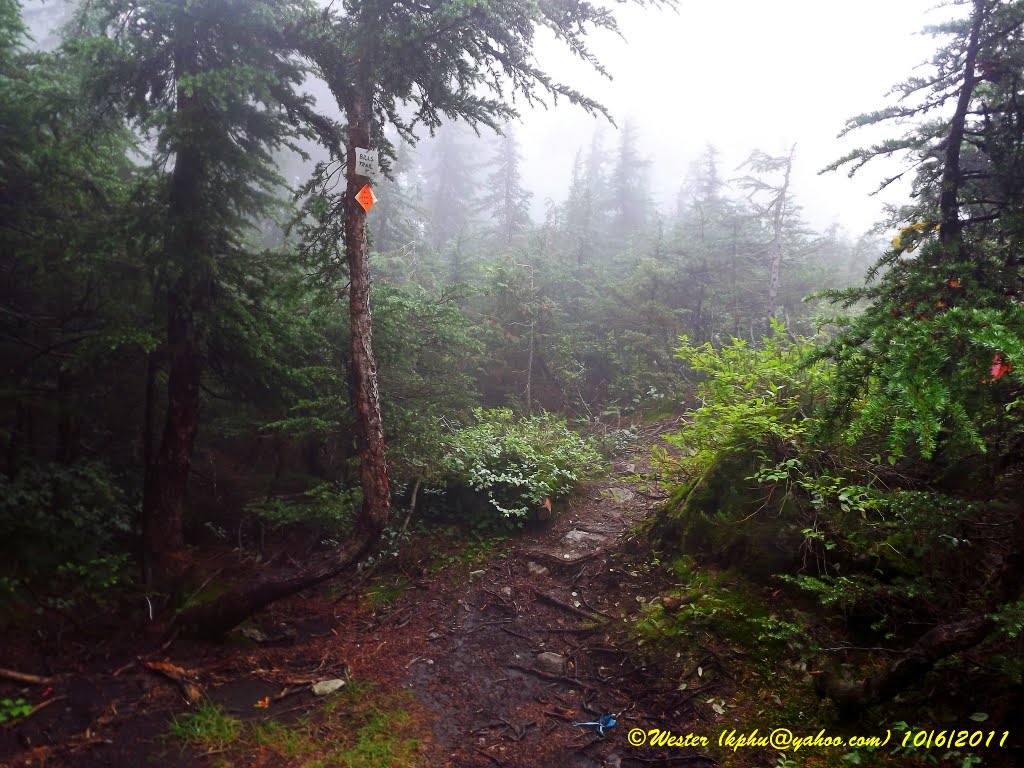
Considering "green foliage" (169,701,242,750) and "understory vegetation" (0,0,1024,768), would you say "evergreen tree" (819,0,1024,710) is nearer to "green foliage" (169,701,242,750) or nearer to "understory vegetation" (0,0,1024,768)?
"understory vegetation" (0,0,1024,768)

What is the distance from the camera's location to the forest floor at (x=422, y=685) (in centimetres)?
464

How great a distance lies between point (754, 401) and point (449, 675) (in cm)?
532

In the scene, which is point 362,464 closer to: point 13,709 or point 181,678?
point 181,678

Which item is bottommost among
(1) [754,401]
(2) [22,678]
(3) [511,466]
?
(2) [22,678]

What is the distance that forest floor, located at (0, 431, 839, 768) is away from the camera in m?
4.64

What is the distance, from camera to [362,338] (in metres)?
6.57

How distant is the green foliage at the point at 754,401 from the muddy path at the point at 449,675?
209 centimetres

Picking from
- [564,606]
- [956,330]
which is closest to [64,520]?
[564,606]

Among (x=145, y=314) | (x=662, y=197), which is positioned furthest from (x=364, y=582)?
(x=662, y=197)

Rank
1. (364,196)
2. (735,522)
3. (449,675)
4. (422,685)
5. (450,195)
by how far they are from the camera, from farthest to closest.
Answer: (450,195), (735,522), (364,196), (449,675), (422,685)

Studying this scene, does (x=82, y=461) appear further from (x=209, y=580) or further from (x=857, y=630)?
(x=857, y=630)

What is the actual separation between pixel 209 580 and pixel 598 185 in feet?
116

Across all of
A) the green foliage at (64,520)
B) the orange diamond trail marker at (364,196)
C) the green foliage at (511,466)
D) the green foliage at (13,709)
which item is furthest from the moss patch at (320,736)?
the orange diamond trail marker at (364,196)

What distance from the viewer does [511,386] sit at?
692 inches
